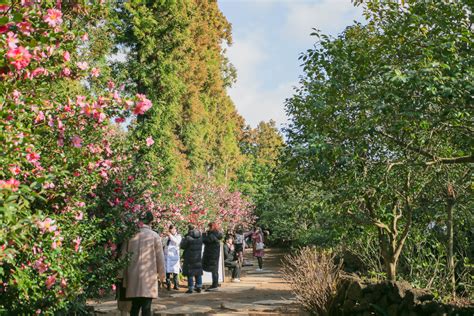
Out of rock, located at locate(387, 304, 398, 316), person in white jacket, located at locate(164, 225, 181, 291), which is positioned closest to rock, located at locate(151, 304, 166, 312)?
person in white jacket, located at locate(164, 225, 181, 291)

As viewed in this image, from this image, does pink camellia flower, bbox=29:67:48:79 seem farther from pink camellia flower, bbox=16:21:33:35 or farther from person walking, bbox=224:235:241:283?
person walking, bbox=224:235:241:283

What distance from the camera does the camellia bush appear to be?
3.83 metres

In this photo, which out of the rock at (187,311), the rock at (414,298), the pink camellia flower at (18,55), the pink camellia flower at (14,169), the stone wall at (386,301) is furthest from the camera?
the rock at (187,311)

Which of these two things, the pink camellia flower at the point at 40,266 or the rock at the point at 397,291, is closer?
the pink camellia flower at the point at 40,266

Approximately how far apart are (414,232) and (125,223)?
224 inches

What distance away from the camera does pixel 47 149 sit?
5.56 meters

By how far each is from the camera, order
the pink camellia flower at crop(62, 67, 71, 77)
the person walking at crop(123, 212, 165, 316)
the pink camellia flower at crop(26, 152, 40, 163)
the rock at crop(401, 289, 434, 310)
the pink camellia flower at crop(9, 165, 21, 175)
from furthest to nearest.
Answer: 1. the person walking at crop(123, 212, 165, 316)
2. the rock at crop(401, 289, 434, 310)
3. the pink camellia flower at crop(62, 67, 71, 77)
4. the pink camellia flower at crop(26, 152, 40, 163)
5. the pink camellia flower at crop(9, 165, 21, 175)

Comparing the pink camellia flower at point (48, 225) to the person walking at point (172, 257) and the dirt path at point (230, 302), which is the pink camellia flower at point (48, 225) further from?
the person walking at point (172, 257)

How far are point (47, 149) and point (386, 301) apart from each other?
16.0ft

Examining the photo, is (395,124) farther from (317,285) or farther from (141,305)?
(141,305)

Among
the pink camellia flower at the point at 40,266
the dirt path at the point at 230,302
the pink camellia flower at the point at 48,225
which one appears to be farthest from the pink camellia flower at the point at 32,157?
the dirt path at the point at 230,302

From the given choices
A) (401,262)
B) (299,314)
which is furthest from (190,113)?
(299,314)

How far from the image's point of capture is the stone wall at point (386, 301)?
668cm

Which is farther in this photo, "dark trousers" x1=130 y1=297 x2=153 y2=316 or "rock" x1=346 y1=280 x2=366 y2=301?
"rock" x1=346 y1=280 x2=366 y2=301
